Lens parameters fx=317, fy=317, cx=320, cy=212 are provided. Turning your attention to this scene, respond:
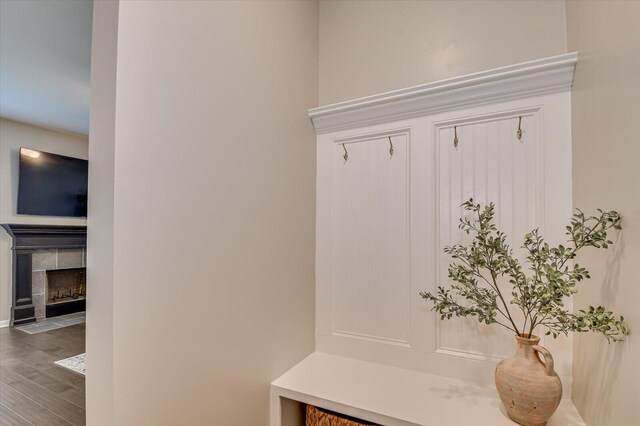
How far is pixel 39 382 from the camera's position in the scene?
2.60m

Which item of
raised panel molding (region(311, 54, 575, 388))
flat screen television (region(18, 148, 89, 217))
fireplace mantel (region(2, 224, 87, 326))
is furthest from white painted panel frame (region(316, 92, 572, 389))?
Answer: flat screen television (region(18, 148, 89, 217))

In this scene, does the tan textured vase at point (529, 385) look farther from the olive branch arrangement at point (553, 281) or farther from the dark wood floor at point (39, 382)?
the dark wood floor at point (39, 382)

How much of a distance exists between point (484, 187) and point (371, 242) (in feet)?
2.00

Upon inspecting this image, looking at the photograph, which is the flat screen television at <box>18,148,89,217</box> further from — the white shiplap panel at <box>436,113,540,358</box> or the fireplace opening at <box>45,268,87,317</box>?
the white shiplap panel at <box>436,113,540,358</box>

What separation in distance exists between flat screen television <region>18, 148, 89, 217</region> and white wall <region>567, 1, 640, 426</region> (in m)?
5.89

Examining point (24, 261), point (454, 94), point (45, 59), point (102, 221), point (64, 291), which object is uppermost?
point (45, 59)

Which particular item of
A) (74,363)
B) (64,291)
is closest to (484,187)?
(74,363)

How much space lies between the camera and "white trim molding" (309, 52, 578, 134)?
4.31 ft

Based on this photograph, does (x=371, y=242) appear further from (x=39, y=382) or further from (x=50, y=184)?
(x=50, y=184)

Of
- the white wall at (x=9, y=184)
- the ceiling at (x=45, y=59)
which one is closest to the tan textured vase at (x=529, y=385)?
the ceiling at (x=45, y=59)

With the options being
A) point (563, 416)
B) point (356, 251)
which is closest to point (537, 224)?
point (563, 416)

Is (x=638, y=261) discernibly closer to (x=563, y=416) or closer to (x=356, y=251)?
(x=563, y=416)

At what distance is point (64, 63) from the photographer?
285cm

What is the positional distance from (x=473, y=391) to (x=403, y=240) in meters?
0.72
